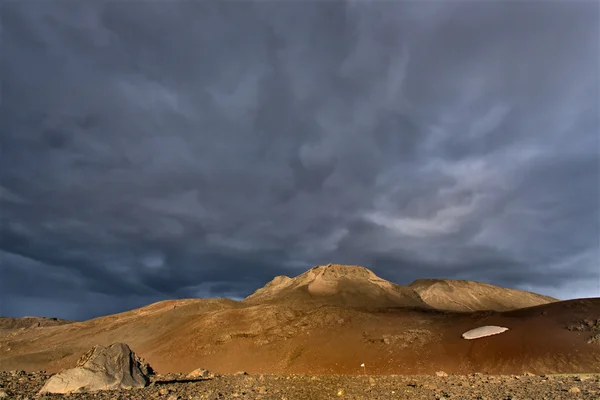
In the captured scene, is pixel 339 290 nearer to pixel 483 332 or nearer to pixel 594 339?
pixel 483 332

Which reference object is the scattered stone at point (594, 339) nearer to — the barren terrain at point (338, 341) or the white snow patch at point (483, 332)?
the barren terrain at point (338, 341)

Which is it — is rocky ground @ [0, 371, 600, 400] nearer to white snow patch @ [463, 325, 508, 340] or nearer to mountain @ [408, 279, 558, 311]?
white snow patch @ [463, 325, 508, 340]

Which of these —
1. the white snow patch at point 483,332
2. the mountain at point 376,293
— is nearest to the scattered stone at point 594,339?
the white snow patch at point 483,332

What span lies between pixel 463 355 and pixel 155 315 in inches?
A: 2352

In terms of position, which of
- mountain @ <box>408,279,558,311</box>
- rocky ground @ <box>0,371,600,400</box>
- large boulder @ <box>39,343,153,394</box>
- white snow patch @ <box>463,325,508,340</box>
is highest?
mountain @ <box>408,279,558,311</box>

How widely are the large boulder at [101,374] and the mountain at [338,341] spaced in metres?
21.1

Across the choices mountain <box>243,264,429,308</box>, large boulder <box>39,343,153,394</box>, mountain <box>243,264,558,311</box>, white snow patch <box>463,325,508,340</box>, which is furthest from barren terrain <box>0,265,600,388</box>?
mountain <box>243,264,558,311</box>

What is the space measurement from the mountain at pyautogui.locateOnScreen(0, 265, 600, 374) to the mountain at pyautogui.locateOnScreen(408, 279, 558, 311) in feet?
240

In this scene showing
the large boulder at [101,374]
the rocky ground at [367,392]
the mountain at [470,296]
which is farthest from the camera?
the mountain at [470,296]

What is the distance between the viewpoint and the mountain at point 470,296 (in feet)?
403

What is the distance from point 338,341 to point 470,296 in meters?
101

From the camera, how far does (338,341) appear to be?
149 ft

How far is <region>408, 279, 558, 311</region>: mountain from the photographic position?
12275cm

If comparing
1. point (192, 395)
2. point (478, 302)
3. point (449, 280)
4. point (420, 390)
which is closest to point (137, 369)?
point (192, 395)
